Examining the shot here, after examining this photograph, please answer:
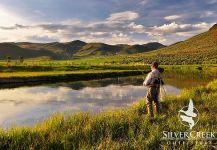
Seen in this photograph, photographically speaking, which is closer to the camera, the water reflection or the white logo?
the white logo

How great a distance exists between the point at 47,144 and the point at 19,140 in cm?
105

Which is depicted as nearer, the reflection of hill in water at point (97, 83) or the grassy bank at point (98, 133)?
the grassy bank at point (98, 133)

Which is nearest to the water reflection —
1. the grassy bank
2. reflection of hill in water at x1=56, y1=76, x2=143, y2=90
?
the grassy bank

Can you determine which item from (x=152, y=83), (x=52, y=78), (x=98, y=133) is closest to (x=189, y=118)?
(x=152, y=83)

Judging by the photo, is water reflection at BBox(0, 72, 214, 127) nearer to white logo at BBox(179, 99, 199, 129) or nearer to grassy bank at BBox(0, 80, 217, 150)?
grassy bank at BBox(0, 80, 217, 150)

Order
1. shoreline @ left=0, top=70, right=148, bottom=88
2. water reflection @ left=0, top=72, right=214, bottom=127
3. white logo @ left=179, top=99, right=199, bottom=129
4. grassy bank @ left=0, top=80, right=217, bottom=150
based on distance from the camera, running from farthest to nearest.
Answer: shoreline @ left=0, top=70, right=148, bottom=88 < water reflection @ left=0, top=72, right=214, bottom=127 < white logo @ left=179, top=99, right=199, bottom=129 < grassy bank @ left=0, top=80, right=217, bottom=150

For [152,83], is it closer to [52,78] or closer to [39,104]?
[39,104]

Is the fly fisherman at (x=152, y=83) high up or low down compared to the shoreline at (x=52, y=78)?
up

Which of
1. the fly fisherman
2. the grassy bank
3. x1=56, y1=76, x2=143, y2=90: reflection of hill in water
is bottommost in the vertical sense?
x1=56, y1=76, x2=143, y2=90: reflection of hill in water

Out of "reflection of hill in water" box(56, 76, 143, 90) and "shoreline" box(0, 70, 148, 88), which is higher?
"shoreline" box(0, 70, 148, 88)

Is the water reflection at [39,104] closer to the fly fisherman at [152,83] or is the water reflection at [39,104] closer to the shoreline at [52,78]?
the fly fisherman at [152,83]

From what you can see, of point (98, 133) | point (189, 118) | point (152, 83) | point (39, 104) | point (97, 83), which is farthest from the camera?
point (97, 83)

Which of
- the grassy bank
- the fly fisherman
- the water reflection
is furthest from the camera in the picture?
the water reflection

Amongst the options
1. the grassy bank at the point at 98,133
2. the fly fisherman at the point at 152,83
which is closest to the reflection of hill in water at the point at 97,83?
the fly fisherman at the point at 152,83
